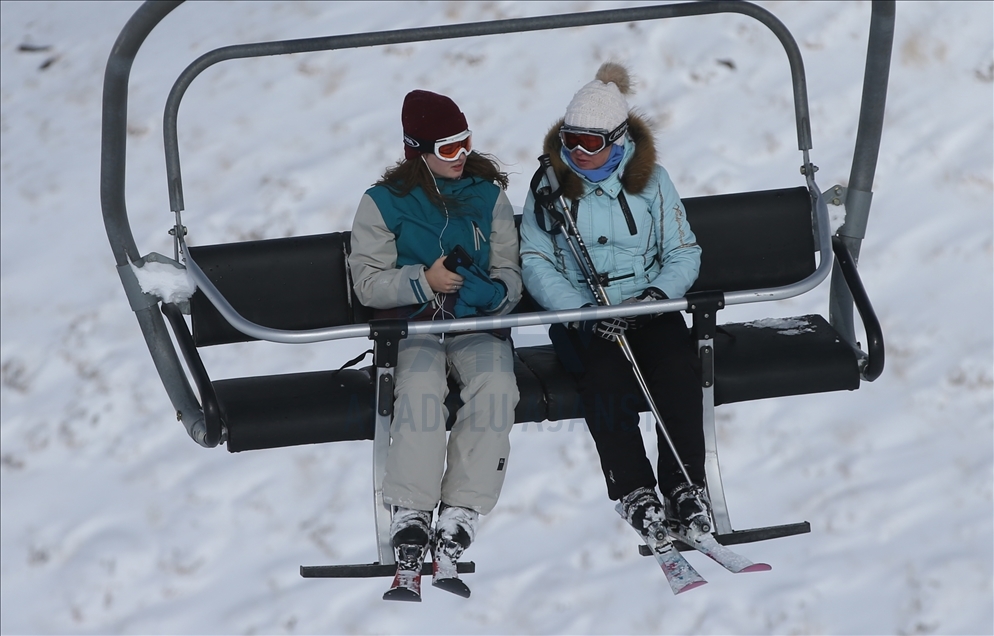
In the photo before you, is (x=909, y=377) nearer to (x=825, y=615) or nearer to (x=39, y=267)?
(x=825, y=615)

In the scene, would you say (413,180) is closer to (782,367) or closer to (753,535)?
(782,367)

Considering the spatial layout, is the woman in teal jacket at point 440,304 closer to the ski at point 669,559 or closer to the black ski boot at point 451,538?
the black ski boot at point 451,538

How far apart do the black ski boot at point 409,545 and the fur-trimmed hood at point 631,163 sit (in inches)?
42.9

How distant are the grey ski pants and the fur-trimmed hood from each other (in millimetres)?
563

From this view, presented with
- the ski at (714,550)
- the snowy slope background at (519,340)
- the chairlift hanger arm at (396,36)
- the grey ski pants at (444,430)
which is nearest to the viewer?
the ski at (714,550)

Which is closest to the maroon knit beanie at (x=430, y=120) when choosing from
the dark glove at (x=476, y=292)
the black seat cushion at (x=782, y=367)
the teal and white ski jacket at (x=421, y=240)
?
the teal and white ski jacket at (x=421, y=240)

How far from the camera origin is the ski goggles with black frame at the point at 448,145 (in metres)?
3.43

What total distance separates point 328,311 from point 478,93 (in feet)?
10.6

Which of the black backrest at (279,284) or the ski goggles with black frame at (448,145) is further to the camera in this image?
the black backrest at (279,284)

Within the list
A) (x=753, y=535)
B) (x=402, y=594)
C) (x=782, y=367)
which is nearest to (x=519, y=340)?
(x=782, y=367)

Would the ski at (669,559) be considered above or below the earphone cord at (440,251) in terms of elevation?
below

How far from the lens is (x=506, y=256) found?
3.59 m

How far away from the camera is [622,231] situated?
358 centimetres

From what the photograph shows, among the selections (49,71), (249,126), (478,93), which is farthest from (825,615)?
(49,71)
